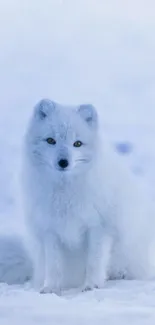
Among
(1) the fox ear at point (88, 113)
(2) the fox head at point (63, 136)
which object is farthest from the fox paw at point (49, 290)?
(1) the fox ear at point (88, 113)

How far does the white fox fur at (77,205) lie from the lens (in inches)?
71.2

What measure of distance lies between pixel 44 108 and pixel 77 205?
317 millimetres

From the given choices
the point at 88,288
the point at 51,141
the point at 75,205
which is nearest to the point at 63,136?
the point at 51,141

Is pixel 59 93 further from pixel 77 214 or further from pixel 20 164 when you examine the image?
pixel 77 214

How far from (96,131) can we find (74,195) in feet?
0.69

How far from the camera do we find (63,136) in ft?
A: 5.82

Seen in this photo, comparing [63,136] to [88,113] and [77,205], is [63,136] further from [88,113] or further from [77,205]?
[77,205]

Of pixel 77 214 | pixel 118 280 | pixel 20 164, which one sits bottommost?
pixel 118 280

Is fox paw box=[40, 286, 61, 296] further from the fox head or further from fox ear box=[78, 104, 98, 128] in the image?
fox ear box=[78, 104, 98, 128]

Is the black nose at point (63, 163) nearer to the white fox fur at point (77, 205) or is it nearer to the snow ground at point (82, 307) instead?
the white fox fur at point (77, 205)

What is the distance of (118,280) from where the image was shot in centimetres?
203

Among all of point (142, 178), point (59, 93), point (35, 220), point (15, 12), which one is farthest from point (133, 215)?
point (15, 12)

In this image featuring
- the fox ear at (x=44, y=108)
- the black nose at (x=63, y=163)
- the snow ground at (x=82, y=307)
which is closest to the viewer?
the snow ground at (x=82, y=307)

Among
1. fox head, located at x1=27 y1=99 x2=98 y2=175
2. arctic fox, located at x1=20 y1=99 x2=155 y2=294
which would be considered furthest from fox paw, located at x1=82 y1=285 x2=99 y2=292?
fox head, located at x1=27 y1=99 x2=98 y2=175
